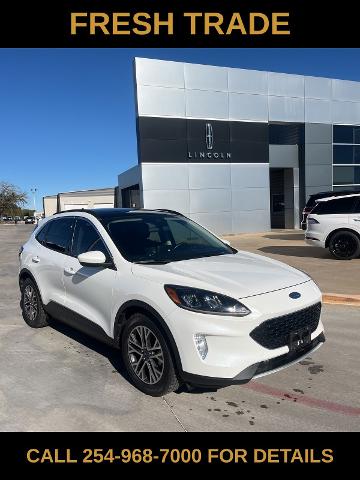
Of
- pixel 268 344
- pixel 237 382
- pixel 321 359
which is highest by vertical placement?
pixel 268 344

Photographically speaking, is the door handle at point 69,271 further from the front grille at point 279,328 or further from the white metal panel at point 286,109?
the white metal panel at point 286,109

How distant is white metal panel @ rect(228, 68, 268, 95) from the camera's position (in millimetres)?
19969

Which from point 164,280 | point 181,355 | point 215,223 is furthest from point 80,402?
point 215,223

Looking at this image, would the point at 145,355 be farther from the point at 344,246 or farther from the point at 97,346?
the point at 344,246

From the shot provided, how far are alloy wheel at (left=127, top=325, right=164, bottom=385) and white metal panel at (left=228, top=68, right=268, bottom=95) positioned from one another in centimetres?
1894

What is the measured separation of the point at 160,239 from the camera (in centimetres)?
434

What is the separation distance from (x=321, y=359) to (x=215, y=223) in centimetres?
1648

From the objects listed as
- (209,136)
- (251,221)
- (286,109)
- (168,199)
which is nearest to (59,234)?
(168,199)

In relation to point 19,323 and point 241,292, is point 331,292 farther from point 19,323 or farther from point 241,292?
point 19,323

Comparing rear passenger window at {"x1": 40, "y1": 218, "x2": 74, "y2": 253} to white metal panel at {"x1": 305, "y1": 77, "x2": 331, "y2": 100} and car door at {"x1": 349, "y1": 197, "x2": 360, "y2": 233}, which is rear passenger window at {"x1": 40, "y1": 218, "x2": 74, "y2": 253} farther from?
white metal panel at {"x1": 305, "y1": 77, "x2": 331, "y2": 100}

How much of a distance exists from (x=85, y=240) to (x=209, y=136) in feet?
54.5

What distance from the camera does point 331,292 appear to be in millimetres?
6793

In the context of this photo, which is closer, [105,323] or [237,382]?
[237,382]
